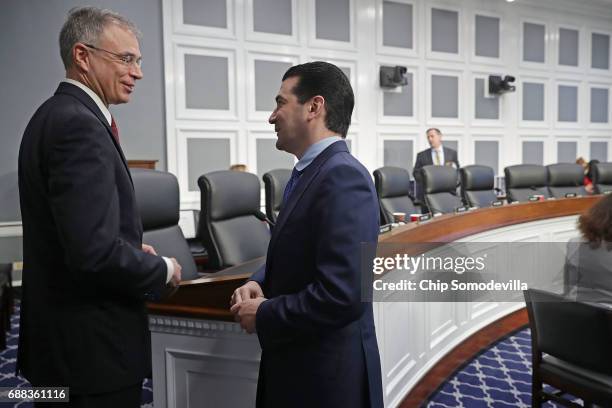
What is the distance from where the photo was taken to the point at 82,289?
3.43ft

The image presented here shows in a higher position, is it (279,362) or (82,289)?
(82,289)

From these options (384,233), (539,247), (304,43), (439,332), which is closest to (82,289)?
(384,233)

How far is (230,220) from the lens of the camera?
266 centimetres

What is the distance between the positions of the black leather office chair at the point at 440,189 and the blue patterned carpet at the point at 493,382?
1.49 metres

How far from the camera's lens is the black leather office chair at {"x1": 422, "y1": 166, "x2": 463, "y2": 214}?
14.0ft

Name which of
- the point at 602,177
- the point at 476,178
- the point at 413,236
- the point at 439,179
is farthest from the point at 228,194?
the point at 602,177

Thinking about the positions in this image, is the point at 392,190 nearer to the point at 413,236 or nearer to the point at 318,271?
the point at 413,236

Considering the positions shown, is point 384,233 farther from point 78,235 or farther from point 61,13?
point 61,13

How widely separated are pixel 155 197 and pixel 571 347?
1.72m

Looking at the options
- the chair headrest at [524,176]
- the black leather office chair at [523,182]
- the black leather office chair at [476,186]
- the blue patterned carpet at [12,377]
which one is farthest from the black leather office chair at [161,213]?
the chair headrest at [524,176]

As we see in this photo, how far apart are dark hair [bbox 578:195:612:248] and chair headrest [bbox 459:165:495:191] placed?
9.10ft

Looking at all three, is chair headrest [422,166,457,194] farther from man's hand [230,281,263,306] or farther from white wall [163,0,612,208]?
man's hand [230,281,263,306]

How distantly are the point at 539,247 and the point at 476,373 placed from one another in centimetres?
104

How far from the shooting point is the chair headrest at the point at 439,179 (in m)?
4.35
